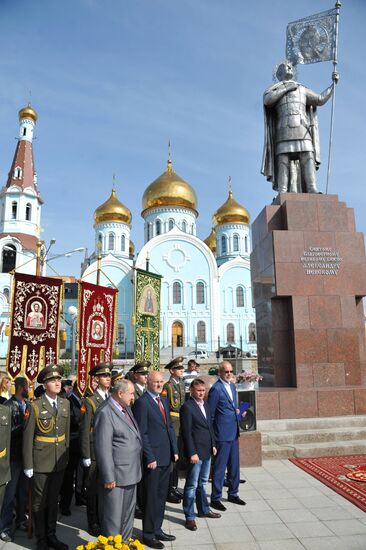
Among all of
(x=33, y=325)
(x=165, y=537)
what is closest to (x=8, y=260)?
(x=33, y=325)

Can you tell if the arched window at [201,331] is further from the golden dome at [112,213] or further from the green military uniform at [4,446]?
the green military uniform at [4,446]

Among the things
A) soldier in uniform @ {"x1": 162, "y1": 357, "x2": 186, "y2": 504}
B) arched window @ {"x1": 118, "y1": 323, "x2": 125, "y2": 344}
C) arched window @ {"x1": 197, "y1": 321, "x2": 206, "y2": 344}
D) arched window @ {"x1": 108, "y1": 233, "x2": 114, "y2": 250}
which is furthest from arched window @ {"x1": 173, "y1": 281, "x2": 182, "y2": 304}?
soldier in uniform @ {"x1": 162, "y1": 357, "x2": 186, "y2": 504}

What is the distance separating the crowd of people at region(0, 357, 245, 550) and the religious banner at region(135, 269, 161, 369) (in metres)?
6.69

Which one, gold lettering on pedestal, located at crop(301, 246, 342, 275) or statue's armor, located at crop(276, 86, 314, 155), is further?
statue's armor, located at crop(276, 86, 314, 155)

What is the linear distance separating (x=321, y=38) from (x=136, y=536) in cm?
1125

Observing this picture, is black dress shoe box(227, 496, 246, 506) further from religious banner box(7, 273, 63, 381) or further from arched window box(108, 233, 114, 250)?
arched window box(108, 233, 114, 250)

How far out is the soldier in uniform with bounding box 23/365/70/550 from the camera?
3963 mm

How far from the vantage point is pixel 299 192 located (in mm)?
10250

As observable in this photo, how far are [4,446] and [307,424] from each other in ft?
16.5

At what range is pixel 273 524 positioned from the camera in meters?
4.26

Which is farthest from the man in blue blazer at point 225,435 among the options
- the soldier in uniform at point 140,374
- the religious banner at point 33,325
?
the religious banner at point 33,325

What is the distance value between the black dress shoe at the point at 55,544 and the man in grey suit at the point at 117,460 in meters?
0.70

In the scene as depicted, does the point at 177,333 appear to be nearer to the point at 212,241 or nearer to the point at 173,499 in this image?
the point at 212,241

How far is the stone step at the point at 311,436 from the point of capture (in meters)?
6.80
